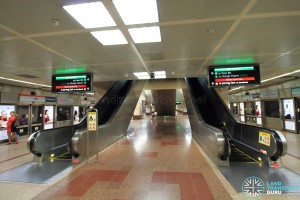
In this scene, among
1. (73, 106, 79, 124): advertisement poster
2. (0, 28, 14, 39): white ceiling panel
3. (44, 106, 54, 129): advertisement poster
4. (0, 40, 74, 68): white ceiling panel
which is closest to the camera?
(0, 28, 14, 39): white ceiling panel

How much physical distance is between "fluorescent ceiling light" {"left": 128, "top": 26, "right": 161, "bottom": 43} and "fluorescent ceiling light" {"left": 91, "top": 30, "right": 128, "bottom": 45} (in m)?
0.24

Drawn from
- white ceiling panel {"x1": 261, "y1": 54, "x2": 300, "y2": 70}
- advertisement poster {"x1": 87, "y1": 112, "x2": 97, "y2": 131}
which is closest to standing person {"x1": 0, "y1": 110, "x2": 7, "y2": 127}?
advertisement poster {"x1": 87, "y1": 112, "x2": 97, "y2": 131}

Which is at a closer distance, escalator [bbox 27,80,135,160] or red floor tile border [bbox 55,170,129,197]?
red floor tile border [bbox 55,170,129,197]

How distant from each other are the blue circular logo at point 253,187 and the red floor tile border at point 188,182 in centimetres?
70

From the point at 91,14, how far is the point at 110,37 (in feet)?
2.89

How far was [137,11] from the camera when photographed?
2.58 m

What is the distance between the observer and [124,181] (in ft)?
12.5

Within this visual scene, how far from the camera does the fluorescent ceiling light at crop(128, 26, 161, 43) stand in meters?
3.18

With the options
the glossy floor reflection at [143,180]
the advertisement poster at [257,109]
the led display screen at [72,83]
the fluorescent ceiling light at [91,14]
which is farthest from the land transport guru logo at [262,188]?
the advertisement poster at [257,109]

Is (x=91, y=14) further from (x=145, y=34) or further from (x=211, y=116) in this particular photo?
(x=211, y=116)

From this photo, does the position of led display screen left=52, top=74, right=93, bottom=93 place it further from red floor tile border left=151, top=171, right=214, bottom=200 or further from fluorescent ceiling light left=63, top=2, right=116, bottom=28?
red floor tile border left=151, top=171, right=214, bottom=200

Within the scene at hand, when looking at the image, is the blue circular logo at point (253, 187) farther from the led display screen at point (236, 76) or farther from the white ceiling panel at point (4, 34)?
the white ceiling panel at point (4, 34)

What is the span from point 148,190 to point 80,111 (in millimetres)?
13065

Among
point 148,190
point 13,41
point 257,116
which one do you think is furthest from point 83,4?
point 257,116
